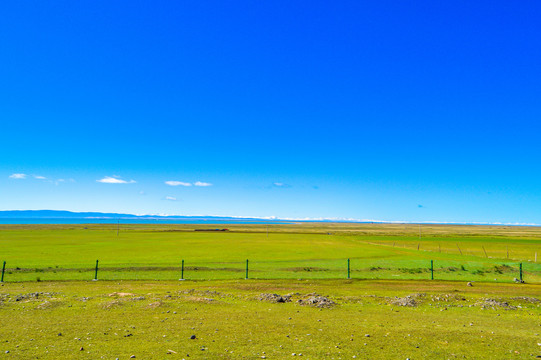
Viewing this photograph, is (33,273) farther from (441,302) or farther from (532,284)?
(532,284)

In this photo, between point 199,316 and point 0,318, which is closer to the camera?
point 0,318

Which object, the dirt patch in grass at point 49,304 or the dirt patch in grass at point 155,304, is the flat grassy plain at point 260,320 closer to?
the dirt patch in grass at point 49,304

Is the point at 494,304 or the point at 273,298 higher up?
the point at 494,304

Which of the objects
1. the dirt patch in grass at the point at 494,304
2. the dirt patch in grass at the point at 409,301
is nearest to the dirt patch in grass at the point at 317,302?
the dirt patch in grass at the point at 409,301

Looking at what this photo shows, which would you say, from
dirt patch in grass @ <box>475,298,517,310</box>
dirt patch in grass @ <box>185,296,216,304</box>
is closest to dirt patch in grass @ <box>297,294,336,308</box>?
Answer: dirt patch in grass @ <box>185,296,216,304</box>

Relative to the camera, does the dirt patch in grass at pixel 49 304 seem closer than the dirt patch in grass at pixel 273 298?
Yes

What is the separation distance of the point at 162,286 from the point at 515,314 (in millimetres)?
25742

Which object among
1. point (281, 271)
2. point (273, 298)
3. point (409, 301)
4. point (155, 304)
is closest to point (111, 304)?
point (155, 304)

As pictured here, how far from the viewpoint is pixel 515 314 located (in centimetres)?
1936

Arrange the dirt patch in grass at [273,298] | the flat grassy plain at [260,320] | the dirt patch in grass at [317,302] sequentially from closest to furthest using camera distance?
the flat grassy plain at [260,320], the dirt patch in grass at [317,302], the dirt patch in grass at [273,298]

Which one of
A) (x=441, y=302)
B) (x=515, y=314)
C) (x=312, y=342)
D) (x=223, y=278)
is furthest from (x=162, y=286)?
(x=515, y=314)

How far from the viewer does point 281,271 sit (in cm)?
3866

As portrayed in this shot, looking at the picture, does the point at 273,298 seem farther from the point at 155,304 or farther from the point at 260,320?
the point at 155,304

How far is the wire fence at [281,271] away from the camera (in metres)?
34.3
